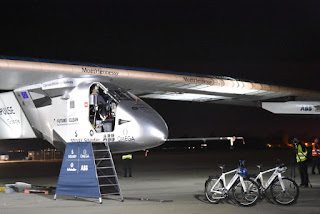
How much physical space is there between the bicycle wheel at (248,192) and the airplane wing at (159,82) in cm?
671

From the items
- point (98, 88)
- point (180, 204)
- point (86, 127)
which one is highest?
point (98, 88)

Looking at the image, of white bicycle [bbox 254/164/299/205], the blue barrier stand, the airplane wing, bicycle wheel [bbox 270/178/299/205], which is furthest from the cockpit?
bicycle wheel [bbox 270/178/299/205]

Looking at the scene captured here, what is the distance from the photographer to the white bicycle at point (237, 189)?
1255 cm

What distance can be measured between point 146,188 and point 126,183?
2555mm

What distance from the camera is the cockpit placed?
50.3ft

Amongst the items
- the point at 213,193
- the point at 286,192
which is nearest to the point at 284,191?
the point at 286,192

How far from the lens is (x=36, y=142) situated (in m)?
83.6

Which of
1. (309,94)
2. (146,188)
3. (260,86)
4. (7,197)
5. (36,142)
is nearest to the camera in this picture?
(7,197)

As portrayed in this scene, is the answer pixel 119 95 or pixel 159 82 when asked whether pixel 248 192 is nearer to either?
pixel 119 95

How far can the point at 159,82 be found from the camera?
19.2 meters

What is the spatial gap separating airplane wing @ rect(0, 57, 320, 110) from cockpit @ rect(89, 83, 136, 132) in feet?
4.10

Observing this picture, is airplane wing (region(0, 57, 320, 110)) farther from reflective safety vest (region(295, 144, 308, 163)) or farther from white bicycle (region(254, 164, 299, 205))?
white bicycle (region(254, 164, 299, 205))

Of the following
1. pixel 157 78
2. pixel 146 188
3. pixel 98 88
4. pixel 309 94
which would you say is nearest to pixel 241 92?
pixel 309 94

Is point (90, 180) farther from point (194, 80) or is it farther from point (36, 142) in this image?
point (36, 142)
